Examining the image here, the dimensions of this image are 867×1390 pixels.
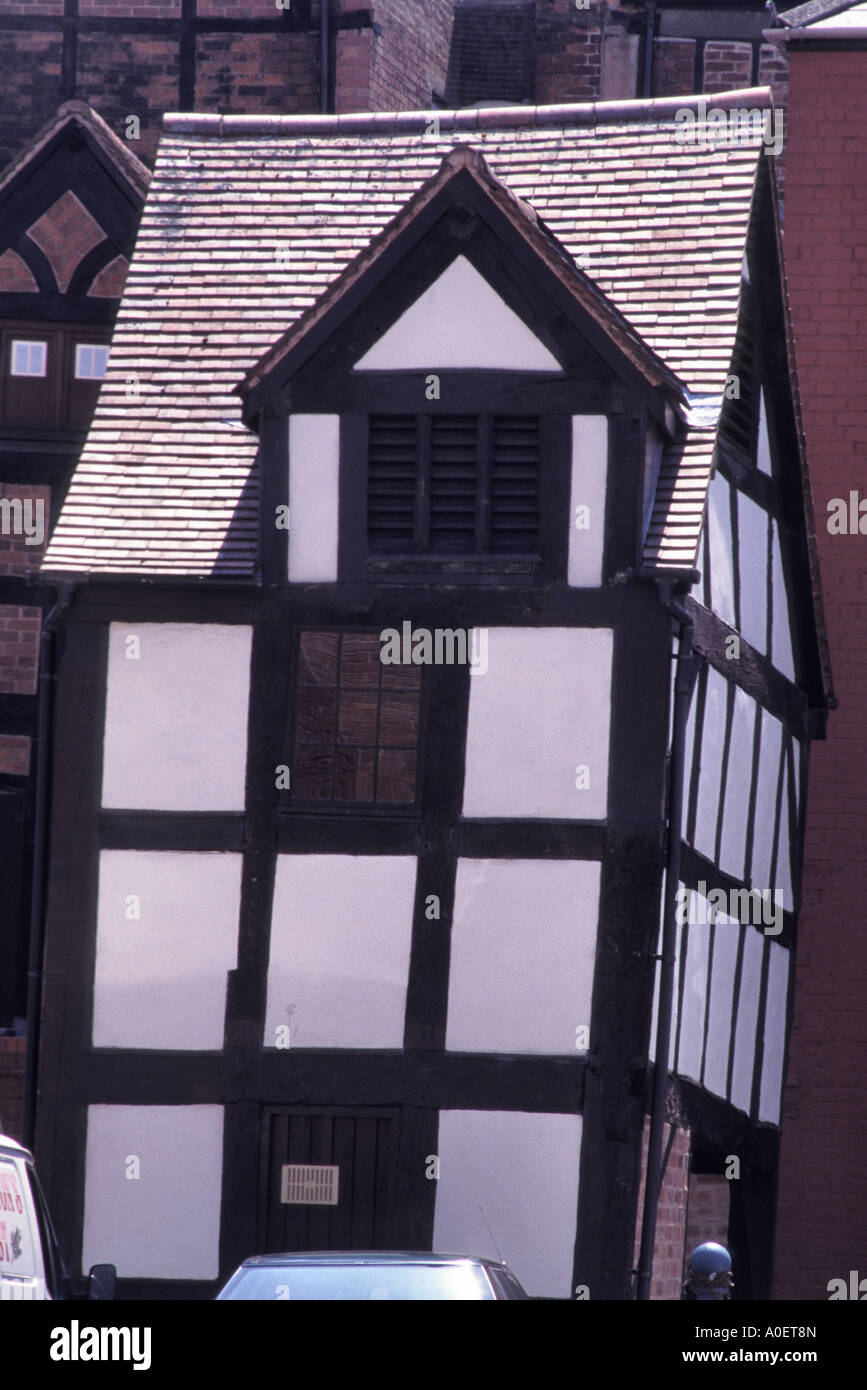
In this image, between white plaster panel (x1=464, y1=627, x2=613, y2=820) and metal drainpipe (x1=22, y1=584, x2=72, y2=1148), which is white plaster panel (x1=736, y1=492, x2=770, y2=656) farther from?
metal drainpipe (x1=22, y1=584, x2=72, y2=1148)

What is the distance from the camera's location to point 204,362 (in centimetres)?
1638

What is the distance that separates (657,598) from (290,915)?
9.96ft

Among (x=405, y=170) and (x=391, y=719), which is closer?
(x=391, y=719)

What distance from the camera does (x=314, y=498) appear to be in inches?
582

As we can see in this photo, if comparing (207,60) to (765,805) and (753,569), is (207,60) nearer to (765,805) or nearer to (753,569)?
(753,569)

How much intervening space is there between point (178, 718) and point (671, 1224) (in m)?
4.49

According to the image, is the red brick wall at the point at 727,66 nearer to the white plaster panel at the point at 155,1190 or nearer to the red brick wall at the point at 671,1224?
the red brick wall at the point at 671,1224

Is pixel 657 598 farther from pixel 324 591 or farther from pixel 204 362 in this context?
pixel 204 362

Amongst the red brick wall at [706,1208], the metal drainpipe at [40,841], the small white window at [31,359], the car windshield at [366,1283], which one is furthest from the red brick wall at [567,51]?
the car windshield at [366,1283]

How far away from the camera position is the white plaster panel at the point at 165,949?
14.3 m

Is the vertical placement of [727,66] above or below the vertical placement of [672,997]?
above

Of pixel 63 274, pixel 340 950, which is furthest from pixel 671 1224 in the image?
pixel 63 274
